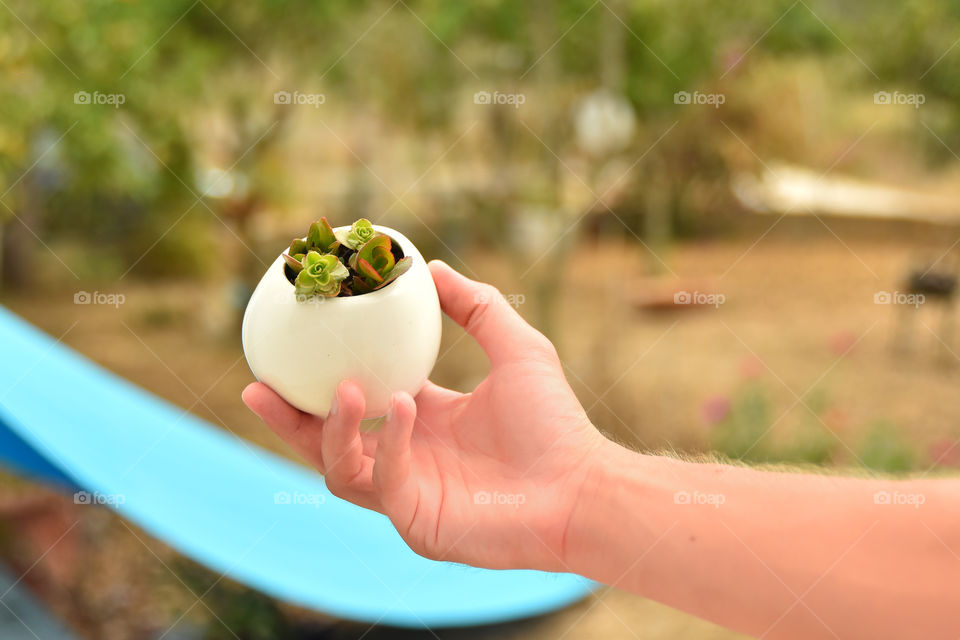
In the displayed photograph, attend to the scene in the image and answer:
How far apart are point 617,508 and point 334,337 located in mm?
374

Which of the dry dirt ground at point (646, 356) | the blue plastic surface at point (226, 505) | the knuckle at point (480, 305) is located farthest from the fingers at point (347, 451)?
the dry dirt ground at point (646, 356)

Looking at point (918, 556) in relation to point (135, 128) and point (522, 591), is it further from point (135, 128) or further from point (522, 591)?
point (135, 128)

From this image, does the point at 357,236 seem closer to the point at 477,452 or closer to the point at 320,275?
the point at 320,275

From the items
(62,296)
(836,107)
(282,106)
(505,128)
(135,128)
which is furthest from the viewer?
(836,107)

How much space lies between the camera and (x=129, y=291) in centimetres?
549

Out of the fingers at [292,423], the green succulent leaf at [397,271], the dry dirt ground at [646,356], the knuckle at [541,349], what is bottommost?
the dry dirt ground at [646,356]

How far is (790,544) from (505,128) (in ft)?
13.8

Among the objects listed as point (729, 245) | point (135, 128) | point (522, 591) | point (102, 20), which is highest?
point (102, 20)

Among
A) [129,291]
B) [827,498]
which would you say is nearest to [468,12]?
[827,498]

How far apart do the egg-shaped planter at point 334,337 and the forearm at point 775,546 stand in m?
0.27

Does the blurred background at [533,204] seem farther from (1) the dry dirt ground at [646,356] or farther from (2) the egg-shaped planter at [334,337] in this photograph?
(2) the egg-shaped planter at [334,337]

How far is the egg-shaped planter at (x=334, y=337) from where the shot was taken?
938mm

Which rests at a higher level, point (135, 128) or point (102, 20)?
point (102, 20)

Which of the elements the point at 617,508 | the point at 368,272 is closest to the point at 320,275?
the point at 368,272
